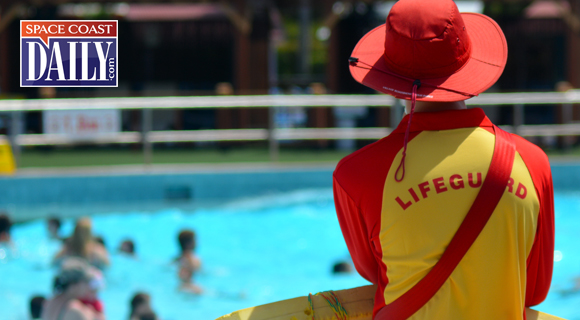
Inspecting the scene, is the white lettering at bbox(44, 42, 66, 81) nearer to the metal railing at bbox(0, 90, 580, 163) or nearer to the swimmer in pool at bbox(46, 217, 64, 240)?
the swimmer in pool at bbox(46, 217, 64, 240)

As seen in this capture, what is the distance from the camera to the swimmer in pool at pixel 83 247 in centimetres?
531

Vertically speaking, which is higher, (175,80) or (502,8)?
(502,8)

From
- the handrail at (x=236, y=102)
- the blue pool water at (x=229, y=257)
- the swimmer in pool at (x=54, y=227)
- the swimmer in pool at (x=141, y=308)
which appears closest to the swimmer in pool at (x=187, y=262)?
the blue pool water at (x=229, y=257)

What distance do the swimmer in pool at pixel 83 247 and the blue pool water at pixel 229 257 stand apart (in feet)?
1.21

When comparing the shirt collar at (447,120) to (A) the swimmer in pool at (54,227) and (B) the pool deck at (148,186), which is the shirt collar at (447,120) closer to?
(A) the swimmer in pool at (54,227)

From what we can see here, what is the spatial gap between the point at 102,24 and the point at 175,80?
11.6 meters

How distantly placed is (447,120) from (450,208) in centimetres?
18

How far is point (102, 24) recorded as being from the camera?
7.60ft

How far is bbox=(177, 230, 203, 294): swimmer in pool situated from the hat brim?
4698mm

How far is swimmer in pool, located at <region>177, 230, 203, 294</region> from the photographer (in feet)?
18.8

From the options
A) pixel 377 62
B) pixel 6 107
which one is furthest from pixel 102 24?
pixel 6 107

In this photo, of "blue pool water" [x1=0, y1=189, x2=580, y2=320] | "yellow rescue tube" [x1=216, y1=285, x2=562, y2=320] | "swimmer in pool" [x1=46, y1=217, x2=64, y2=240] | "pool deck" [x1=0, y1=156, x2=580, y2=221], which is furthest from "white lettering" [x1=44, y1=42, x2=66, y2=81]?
"pool deck" [x1=0, y1=156, x2=580, y2=221]

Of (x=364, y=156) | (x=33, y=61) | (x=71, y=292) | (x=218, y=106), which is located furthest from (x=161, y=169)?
(x=364, y=156)

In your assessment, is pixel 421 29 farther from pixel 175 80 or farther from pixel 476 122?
pixel 175 80
